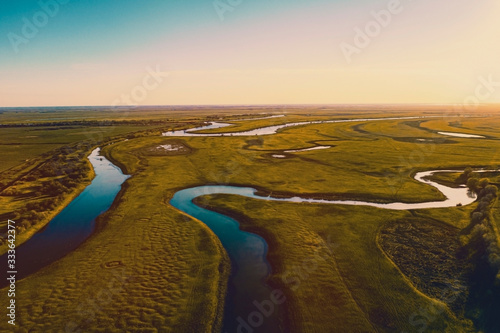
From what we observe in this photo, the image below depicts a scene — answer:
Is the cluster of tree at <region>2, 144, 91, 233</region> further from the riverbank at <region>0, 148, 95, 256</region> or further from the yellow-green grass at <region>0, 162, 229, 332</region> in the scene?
the yellow-green grass at <region>0, 162, 229, 332</region>

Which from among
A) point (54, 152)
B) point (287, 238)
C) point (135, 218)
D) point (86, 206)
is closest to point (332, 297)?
point (287, 238)

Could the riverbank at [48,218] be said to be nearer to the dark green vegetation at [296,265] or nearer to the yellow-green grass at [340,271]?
the dark green vegetation at [296,265]

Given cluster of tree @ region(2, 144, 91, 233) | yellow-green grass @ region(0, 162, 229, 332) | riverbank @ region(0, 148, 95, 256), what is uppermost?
cluster of tree @ region(2, 144, 91, 233)

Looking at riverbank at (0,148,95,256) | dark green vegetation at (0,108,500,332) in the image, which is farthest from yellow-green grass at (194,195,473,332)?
riverbank at (0,148,95,256)

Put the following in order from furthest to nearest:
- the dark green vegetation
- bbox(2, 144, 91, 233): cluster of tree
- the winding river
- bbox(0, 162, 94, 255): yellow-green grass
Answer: bbox(2, 144, 91, 233): cluster of tree
bbox(0, 162, 94, 255): yellow-green grass
the winding river
the dark green vegetation

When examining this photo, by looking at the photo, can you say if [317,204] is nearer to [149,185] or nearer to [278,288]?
[278,288]

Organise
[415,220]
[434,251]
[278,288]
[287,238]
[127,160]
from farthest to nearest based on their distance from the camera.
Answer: [127,160], [415,220], [287,238], [434,251], [278,288]

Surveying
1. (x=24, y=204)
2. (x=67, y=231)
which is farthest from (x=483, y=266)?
(x=24, y=204)

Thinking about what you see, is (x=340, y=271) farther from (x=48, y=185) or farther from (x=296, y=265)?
(x=48, y=185)
